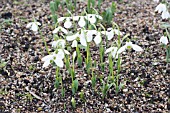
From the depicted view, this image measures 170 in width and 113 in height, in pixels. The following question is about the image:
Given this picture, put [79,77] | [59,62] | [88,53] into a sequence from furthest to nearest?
1. [79,77]
2. [88,53]
3. [59,62]

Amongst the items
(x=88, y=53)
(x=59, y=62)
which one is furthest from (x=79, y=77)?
(x=59, y=62)

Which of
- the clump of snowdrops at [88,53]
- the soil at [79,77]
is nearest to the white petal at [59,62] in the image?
the clump of snowdrops at [88,53]

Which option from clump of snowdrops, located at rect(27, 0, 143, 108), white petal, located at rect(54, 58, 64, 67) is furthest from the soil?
white petal, located at rect(54, 58, 64, 67)

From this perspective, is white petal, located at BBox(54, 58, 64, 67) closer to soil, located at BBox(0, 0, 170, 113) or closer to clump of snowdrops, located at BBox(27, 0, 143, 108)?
clump of snowdrops, located at BBox(27, 0, 143, 108)

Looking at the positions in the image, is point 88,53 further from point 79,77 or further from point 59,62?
point 59,62

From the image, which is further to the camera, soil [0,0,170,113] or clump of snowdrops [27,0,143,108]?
soil [0,0,170,113]

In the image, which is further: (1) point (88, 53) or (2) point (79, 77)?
(2) point (79, 77)

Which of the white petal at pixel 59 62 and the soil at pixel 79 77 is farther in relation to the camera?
the soil at pixel 79 77

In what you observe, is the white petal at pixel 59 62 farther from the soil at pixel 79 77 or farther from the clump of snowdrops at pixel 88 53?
the soil at pixel 79 77

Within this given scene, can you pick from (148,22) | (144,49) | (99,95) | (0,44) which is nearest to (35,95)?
(99,95)

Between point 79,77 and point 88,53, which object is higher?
point 88,53

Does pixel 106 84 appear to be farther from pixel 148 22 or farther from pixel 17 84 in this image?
pixel 148 22

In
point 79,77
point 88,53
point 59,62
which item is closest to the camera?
point 59,62
